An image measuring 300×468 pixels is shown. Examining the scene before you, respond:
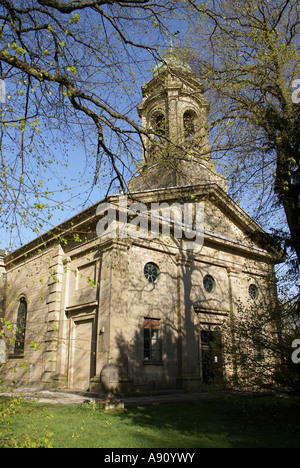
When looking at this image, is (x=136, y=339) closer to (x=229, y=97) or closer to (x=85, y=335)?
(x=85, y=335)

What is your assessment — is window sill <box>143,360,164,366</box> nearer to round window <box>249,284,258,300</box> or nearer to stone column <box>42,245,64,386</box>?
stone column <box>42,245,64,386</box>

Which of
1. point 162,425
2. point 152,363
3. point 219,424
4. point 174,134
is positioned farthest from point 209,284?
point 162,425

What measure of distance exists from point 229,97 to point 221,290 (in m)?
10.8

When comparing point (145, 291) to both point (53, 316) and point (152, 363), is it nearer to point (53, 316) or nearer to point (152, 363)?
point (152, 363)

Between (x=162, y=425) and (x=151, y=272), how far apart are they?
8355 millimetres

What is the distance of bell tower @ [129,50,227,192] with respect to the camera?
908 cm

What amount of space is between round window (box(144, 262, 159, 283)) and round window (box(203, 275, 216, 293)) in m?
3.50

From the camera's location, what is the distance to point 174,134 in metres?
9.73

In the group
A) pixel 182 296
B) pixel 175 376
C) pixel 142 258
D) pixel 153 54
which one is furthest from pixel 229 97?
pixel 175 376

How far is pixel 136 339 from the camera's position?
14.5m

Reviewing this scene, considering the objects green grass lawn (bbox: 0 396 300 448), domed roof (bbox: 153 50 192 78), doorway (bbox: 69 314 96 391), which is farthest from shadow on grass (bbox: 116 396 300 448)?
domed roof (bbox: 153 50 192 78)

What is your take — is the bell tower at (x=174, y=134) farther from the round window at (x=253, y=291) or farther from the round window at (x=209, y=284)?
the round window at (x=253, y=291)

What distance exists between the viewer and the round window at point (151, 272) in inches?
627
